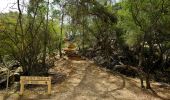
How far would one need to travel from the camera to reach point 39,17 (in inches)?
734

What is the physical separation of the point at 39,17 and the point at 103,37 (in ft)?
46.8

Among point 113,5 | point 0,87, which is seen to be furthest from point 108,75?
point 113,5

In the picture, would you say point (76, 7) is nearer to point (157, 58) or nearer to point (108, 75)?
point (108, 75)

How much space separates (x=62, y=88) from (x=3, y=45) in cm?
561

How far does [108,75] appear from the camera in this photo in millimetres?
20516

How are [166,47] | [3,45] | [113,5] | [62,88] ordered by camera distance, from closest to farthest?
[62,88], [3,45], [166,47], [113,5]

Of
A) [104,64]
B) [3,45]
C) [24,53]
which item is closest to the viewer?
[24,53]

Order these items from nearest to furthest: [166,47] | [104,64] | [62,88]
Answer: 1. [62,88]
2. [166,47]
3. [104,64]

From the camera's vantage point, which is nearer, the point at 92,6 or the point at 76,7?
the point at 76,7

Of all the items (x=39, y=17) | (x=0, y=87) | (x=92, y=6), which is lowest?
(x=0, y=87)

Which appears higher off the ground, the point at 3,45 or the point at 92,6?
the point at 92,6

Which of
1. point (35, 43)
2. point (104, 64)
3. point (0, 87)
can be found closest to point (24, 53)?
point (35, 43)

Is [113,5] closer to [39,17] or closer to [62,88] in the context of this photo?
[39,17]

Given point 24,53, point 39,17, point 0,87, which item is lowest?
point 0,87
